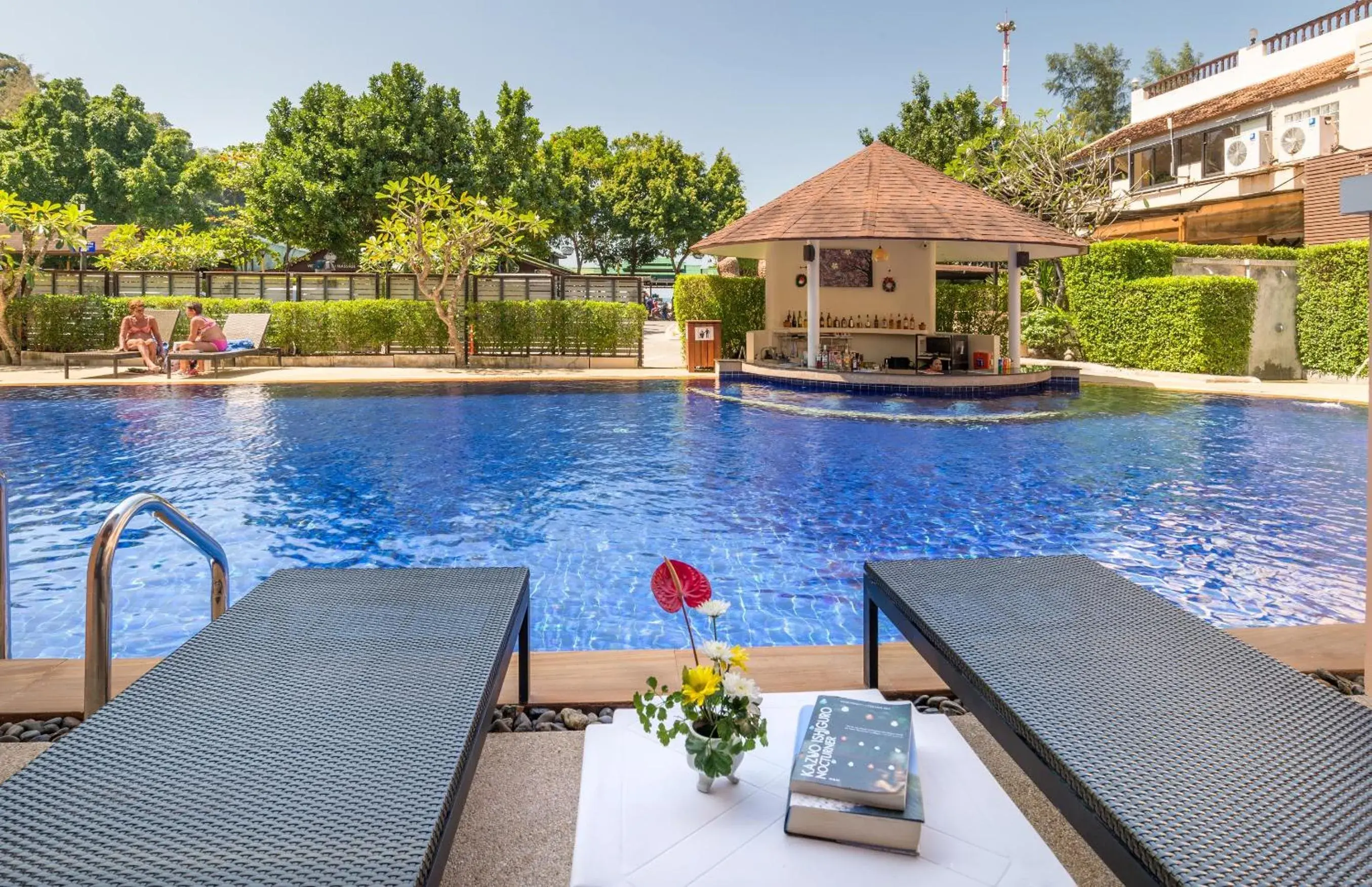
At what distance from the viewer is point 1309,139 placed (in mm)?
21719

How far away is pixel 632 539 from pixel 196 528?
4.11m

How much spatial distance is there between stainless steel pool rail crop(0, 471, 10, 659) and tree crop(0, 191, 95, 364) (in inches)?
704

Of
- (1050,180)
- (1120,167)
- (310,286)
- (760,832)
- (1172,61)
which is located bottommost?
(760,832)

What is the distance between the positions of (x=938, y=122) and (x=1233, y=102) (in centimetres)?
1182

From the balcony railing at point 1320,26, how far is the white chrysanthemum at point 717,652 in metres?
31.0

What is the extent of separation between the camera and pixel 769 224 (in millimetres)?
17672

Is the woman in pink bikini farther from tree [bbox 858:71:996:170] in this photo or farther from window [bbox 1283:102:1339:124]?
tree [bbox 858:71:996:170]

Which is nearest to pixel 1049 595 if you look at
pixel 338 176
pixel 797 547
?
pixel 797 547

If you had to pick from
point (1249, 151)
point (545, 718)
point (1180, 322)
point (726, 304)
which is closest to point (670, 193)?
point (726, 304)

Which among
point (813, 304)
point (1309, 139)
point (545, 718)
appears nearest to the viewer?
point (545, 718)

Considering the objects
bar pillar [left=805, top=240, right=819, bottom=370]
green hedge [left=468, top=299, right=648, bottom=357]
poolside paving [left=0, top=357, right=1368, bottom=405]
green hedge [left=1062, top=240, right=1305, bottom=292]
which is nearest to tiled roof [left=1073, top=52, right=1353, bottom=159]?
green hedge [left=1062, top=240, right=1305, bottom=292]

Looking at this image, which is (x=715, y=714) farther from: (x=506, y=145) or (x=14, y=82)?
(x=14, y=82)

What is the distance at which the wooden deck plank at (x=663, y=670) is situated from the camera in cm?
321

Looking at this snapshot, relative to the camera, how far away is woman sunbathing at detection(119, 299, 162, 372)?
1834 cm
